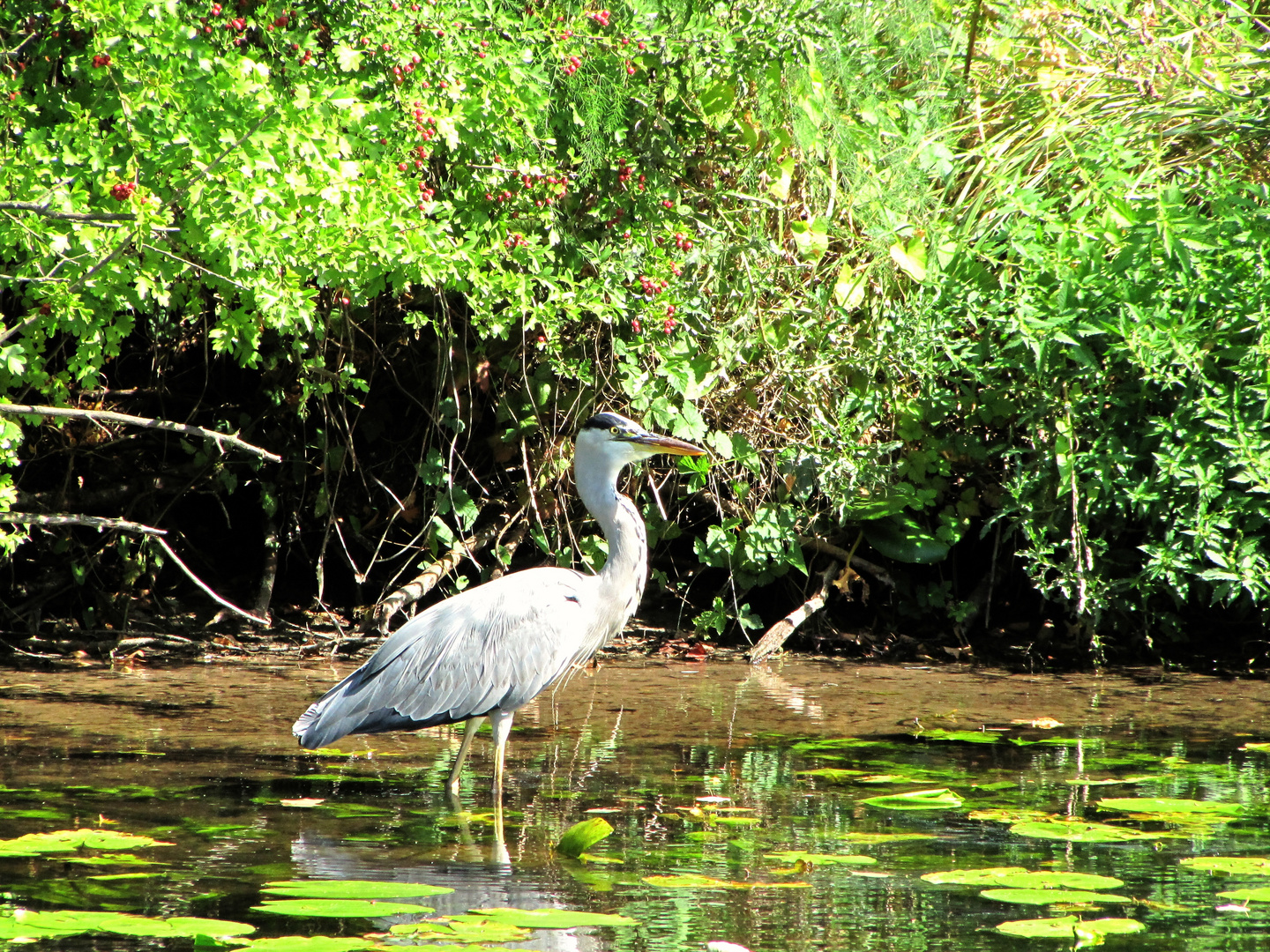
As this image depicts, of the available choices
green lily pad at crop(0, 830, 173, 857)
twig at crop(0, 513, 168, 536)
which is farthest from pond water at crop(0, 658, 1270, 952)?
twig at crop(0, 513, 168, 536)

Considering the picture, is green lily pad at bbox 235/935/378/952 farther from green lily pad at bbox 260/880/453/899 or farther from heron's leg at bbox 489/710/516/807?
heron's leg at bbox 489/710/516/807

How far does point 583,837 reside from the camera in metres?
3.70

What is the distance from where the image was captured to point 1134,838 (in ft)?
12.8

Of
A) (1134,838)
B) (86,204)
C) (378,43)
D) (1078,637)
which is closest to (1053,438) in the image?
(1078,637)

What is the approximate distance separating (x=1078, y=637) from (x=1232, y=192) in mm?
2322

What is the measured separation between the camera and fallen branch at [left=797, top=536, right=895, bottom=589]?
7410 mm

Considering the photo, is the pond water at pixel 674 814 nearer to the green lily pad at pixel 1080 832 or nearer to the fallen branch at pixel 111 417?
the green lily pad at pixel 1080 832

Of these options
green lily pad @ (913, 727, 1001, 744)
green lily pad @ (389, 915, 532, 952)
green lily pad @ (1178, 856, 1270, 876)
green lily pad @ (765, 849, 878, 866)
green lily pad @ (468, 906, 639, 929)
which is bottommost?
green lily pad @ (389, 915, 532, 952)

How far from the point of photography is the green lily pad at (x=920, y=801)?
4.29 metres

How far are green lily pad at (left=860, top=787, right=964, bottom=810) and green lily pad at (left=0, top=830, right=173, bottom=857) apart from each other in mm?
2144

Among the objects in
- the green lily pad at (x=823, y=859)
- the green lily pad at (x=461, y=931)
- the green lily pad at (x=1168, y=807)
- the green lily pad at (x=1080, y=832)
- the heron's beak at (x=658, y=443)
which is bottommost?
the green lily pad at (x=461, y=931)

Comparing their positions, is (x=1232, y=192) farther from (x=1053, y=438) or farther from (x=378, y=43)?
(x=378, y=43)

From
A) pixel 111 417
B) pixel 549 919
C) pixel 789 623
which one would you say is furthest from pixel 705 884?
pixel 789 623

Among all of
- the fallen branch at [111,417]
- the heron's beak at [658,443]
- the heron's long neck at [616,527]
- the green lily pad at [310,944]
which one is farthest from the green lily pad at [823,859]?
the fallen branch at [111,417]
